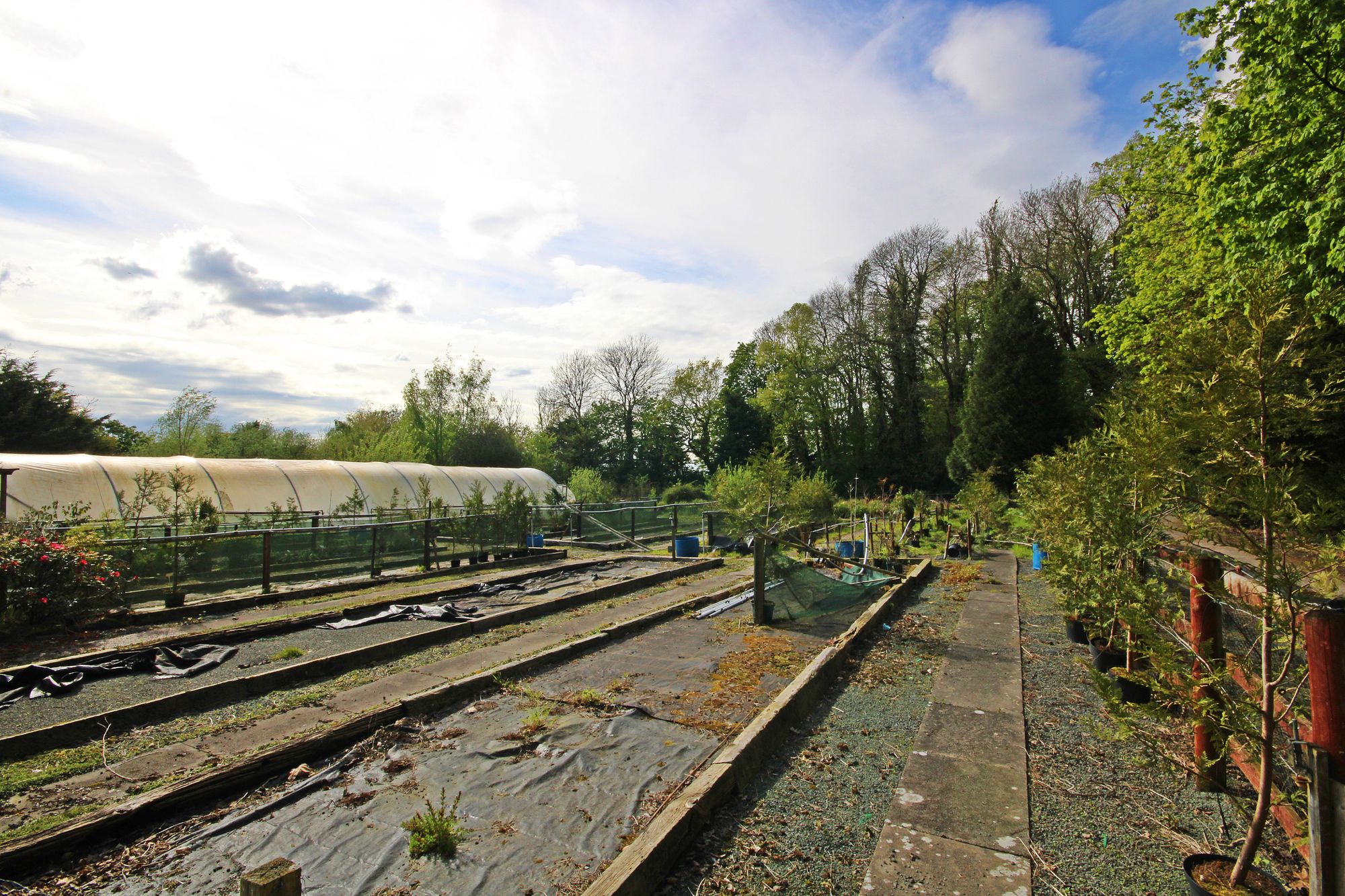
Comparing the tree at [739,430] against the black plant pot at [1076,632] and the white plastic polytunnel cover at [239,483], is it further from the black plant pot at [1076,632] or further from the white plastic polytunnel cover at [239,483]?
the black plant pot at [1076,632]

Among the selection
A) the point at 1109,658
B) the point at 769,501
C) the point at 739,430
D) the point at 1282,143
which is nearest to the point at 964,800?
the point at 1109,658

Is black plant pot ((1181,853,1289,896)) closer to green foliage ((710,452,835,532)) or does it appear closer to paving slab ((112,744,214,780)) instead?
paving slab ((112,744,214,780))

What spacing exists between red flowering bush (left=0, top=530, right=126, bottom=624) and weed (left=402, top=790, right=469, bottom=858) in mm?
7583

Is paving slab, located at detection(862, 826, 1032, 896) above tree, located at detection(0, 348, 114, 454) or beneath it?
beneath

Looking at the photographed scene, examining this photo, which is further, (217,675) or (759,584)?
(759,584)

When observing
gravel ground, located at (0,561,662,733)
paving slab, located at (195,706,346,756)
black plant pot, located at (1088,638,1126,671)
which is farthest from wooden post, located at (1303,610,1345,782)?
gravel ground, located at (0,561,662,733)

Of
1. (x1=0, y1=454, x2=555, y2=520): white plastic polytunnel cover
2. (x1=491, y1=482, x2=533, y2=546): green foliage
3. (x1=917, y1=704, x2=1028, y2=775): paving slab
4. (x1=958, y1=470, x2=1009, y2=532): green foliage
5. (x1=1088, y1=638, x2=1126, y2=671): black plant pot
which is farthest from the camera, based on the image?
(x1=958, y1=470, x2=1009, y2=532): green foliage

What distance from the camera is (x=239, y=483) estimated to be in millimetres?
18188

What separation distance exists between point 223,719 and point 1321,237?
1456 cm

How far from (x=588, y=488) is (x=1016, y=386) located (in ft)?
63.2

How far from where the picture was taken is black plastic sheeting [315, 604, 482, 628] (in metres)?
8.56

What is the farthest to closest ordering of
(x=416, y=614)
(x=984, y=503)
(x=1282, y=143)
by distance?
(x=984, y=503) → (x=1282, y=143) → (x=416, y=614)

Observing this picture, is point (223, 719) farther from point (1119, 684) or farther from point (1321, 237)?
point (1321, 237)

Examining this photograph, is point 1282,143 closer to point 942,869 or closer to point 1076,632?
point 1076,632
